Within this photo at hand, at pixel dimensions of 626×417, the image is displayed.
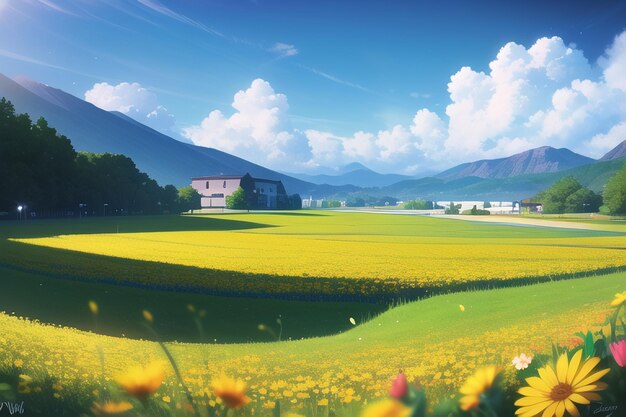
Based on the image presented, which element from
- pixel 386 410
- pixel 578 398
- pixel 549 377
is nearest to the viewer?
pixel 386 410

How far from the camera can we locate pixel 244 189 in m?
5.84

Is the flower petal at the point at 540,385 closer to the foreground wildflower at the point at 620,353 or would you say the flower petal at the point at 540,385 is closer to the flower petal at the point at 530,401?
the flower petal at the point at 530,401

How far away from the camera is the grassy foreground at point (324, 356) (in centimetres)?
251

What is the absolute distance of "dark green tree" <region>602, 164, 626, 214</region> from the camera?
21.4 feet

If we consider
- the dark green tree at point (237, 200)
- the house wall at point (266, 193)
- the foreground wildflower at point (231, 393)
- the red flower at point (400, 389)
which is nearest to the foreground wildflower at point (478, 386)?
the red flower at point (400, 389)

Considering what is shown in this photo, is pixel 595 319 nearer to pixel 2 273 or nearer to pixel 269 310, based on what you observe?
pixel 269 310

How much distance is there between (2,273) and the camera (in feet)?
23.0

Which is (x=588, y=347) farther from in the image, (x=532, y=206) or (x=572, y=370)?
(x=532, y=206)

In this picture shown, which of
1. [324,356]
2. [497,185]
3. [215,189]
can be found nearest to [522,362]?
[324,356]

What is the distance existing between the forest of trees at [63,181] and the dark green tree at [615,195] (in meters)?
4.86

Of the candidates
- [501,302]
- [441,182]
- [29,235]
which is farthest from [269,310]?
[29,235]

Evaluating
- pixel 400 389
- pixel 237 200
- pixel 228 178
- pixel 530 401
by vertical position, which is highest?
pixel 228 178

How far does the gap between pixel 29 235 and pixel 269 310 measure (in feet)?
17.3

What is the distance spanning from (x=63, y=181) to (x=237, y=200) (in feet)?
18.3
